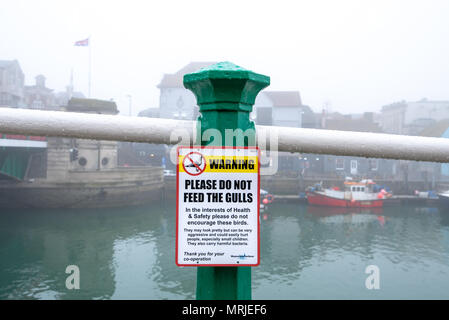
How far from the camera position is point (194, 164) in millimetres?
1269

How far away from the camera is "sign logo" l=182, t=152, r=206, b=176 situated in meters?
1.27

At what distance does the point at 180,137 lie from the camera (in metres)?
1.31

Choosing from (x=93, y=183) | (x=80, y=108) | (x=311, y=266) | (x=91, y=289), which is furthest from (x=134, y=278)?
(x=80, y=108)

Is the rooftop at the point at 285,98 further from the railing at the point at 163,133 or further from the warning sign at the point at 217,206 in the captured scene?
the warning sign at the point at 217,206

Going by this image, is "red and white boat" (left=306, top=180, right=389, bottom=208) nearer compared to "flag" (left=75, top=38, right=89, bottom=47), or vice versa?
"red and white boat" (left=306, top=180, right=389, bottom=208)

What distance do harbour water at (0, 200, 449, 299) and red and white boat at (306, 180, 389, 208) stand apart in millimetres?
3888

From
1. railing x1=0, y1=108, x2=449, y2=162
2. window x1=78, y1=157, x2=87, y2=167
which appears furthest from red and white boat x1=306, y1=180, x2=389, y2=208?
railing x1=0, y1=108, x2=449, y2=162

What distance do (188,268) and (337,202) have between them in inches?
831

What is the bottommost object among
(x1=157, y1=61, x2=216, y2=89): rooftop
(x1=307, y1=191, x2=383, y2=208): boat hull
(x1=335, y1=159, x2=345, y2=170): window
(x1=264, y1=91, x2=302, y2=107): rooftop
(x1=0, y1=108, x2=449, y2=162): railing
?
(x1=307, y1=191, x2=383, y2=208): boat hull

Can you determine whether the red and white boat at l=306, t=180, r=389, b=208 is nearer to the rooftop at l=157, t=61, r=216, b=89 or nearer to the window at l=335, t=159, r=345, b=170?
the window at l=335, t=159, r=345, b=170

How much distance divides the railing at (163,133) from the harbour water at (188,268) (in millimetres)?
14665

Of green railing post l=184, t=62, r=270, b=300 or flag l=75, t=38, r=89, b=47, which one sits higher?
flag l=75, t=38, r=89, b=47

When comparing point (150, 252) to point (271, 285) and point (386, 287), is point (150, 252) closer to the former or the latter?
point (271, 285)

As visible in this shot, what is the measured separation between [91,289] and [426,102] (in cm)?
5599
